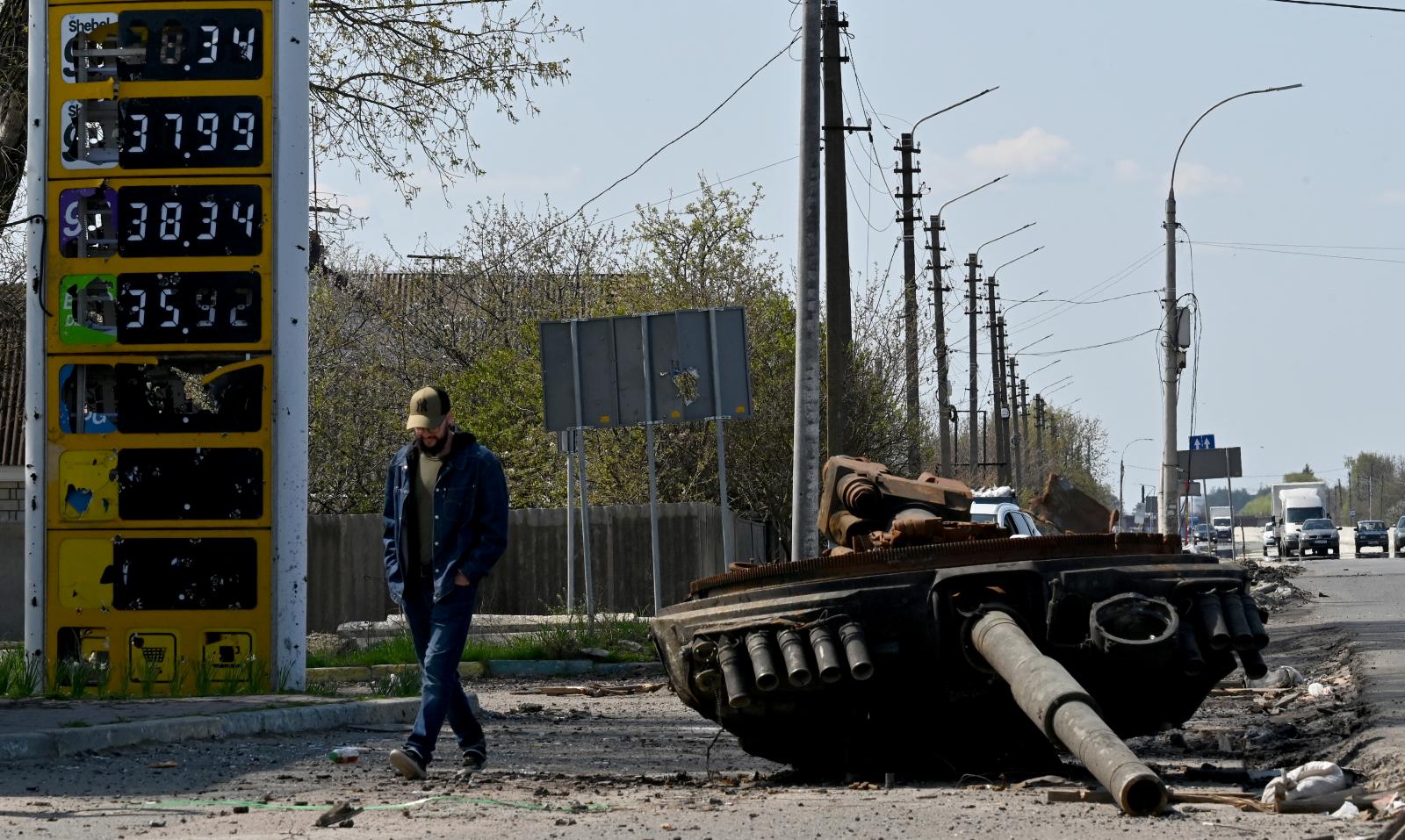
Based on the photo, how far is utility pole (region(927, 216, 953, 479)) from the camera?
40.7m

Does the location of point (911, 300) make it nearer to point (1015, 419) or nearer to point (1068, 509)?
point (1068, 509)

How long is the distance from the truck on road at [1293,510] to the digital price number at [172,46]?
234 feet

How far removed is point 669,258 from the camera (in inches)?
1278

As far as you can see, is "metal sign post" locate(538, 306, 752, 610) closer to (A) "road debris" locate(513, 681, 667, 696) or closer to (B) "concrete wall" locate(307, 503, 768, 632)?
(A) "road debris" locate(513, 681, 667, 696)

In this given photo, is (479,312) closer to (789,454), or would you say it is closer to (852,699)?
(789,454)

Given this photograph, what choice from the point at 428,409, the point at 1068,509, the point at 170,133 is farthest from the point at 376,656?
the point at 428,409

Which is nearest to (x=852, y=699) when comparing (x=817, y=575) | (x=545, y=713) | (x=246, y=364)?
(x=817, y=575)

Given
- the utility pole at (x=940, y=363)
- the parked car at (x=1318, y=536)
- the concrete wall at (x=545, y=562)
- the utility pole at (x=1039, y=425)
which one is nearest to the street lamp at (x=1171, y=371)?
the utility pole at (x=940, y=363)

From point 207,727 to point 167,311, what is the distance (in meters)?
3.84

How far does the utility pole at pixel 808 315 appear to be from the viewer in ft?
55.0

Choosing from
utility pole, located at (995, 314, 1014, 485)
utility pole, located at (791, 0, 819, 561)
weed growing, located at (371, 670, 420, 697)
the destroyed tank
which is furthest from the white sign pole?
utility pole, located at (995, 314, 1014, 485)

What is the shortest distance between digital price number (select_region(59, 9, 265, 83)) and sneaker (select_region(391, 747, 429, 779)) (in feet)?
20.2

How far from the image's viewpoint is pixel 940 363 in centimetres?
4150

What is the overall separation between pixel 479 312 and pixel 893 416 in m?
9.44
